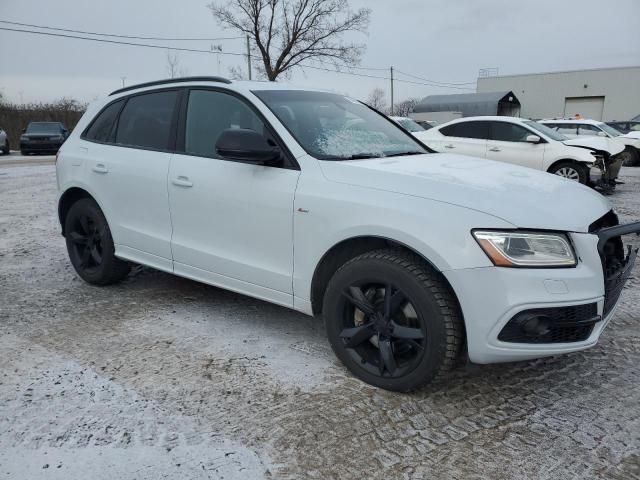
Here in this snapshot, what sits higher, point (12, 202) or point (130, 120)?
point (130, 120)

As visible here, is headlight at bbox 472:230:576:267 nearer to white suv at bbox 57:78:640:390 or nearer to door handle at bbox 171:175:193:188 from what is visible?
white suv at bbox 57:78:640:390

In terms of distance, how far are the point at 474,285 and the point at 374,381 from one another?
0.81 meters

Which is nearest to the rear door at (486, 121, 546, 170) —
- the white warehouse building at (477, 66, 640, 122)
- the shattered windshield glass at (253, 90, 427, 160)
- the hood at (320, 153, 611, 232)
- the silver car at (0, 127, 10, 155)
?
the shattered windshield glass at (253, 90, 427, 160)

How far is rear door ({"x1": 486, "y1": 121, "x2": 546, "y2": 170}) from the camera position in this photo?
10211 millimetres

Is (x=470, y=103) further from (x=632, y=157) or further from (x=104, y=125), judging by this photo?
(x=104, y=125)

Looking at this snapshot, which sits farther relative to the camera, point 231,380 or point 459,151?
point 459,151

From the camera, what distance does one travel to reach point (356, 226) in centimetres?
279

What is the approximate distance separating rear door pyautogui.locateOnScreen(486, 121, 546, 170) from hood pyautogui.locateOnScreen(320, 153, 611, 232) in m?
7.45

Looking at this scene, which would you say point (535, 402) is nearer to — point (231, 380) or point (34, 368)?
point (231, 380)

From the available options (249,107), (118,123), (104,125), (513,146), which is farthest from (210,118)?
(513,146)

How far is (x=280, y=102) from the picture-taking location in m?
3.54

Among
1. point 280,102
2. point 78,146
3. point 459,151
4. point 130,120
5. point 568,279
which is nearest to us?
point 568,279

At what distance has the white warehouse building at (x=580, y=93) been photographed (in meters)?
44.7

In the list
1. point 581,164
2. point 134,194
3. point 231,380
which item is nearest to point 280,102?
point 134,194
